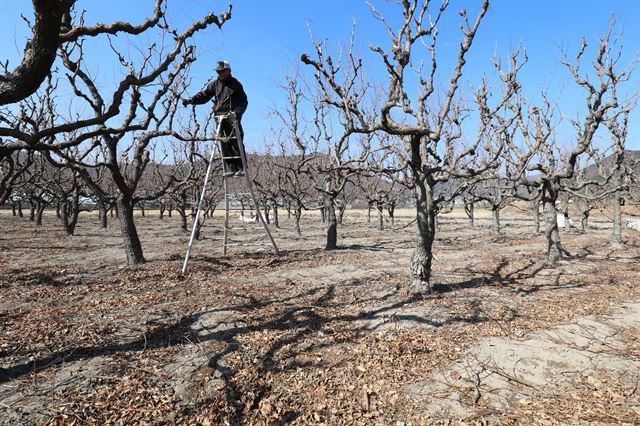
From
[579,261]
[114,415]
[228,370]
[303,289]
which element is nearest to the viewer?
[114,415]

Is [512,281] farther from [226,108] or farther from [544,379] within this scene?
[226,108]

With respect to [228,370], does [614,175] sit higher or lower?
higher

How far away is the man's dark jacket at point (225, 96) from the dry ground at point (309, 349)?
348 cm

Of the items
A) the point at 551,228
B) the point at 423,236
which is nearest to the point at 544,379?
the point at 423,236

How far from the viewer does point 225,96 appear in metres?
6.89

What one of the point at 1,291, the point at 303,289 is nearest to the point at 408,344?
the point at 303,289

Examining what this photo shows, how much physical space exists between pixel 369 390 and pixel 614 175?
14.7 m

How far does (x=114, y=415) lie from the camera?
295 cm

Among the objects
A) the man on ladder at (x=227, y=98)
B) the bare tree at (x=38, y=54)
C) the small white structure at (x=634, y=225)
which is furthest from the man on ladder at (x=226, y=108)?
the small white structure at (x=634, y=225)

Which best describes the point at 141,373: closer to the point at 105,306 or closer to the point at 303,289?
the point at 105,306

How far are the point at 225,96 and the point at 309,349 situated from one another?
5.04 m

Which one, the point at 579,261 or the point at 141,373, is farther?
the point at 579,261

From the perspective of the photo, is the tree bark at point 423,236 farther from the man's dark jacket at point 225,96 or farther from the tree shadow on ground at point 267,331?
the man's dark jacket at point 225,96

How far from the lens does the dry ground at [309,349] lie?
3197mm
